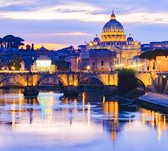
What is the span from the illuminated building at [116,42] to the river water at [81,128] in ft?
237

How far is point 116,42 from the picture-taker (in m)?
125

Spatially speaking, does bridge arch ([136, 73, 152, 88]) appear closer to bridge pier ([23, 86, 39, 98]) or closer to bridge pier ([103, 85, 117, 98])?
bridge pier ([103, 85, 117, 98])

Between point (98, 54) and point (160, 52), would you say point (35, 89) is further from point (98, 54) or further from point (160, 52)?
point (98, 54)

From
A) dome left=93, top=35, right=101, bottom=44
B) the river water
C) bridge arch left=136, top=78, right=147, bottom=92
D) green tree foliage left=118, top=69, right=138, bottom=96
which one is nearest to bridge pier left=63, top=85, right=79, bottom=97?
green tree foliage left=118, top=69, right=138, bottom=96

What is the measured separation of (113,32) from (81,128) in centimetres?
9039

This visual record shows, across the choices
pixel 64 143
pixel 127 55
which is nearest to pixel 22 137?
pixel 64 143

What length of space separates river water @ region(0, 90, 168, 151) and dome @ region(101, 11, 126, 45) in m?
76.5

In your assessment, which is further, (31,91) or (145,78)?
(31,91)

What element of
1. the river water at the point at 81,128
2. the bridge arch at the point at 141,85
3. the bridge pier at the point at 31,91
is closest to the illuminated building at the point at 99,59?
the bridge arch at the point at 141,85

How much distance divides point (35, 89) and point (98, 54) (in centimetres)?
3632

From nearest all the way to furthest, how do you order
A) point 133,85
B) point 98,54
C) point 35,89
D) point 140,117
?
point 140,117 < point 133,85 < point 35,89 < point 98,54

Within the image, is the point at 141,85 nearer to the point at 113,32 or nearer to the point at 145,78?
the point at 145,78

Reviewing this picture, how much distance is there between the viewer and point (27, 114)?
42.3 m

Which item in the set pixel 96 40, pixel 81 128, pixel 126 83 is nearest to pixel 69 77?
pixel 126 83
